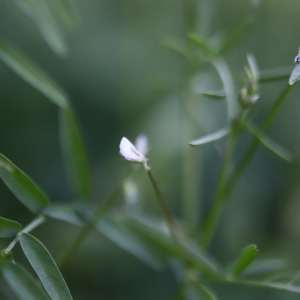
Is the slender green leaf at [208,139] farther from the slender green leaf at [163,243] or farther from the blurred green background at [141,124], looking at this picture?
the blurred green background at [141,124]

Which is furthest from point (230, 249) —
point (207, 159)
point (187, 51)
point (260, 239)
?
point (187, 51)

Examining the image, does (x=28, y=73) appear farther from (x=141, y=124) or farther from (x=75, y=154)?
(x=141, y=124)

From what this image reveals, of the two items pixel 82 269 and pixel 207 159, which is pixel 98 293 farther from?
pixel 207 159

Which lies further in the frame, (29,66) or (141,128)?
(141,128)

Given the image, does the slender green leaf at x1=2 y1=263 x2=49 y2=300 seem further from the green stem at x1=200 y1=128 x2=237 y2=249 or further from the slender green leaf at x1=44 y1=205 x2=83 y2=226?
the green stem at x1=200 y1=128 x2=237 y2=249

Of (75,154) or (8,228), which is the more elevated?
(75,154)

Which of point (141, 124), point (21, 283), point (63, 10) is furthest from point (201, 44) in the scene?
point (141, 124)

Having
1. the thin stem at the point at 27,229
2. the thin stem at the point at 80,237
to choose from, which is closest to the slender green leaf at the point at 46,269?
the thin stem at the point at 27,229
